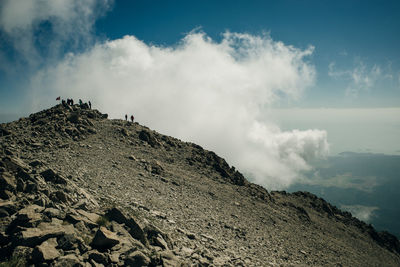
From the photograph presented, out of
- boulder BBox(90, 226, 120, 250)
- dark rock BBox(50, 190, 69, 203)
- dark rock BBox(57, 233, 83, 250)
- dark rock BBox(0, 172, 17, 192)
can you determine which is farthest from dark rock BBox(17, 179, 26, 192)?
boulder BBox(90, 226, 120, 250)

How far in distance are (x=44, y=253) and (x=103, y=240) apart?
280cm

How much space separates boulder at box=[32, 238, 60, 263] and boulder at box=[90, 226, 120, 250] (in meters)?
1.92

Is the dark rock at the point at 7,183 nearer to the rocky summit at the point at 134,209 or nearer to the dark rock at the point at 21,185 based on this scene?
the rocky summit at the point at 134,209

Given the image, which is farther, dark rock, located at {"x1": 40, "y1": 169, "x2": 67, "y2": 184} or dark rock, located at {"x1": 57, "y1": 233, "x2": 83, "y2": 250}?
dark rock, located at {"x1": 40, "y1": 169, "x2": 67, "y2": 184}

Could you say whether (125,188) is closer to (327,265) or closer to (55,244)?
(55,244)

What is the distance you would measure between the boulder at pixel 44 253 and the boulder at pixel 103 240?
1.92m

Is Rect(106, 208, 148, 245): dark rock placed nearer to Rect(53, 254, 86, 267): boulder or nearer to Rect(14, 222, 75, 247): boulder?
Rect(14, 222, 75, 247): boulder

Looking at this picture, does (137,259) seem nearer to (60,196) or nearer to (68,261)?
(68,261)

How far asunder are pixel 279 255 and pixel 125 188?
1910cm

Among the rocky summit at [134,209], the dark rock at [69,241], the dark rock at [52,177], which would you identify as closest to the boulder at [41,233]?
the rocky summit at [134,209]

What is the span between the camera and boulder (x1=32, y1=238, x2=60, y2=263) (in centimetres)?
967

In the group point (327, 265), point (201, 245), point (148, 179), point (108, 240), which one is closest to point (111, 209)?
point (108, 240)

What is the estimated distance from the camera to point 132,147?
4188 cm

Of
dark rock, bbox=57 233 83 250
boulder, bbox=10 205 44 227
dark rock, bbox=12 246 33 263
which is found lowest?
dark rock, bbox=12 246 33 263
